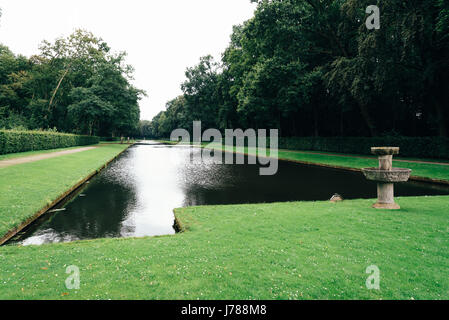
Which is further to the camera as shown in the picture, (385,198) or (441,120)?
(441,120)

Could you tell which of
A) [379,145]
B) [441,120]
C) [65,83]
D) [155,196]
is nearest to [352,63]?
[379,145]

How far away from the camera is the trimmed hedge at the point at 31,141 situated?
69.7 feet

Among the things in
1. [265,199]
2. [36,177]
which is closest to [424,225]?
[265,199]

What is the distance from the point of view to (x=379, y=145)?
23.9 metres

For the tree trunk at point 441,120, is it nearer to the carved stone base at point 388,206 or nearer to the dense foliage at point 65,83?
the carved stone base at point 388,206

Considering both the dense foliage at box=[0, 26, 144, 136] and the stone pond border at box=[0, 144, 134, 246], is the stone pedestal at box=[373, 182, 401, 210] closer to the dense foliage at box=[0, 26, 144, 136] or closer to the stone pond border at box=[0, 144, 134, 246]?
the stone pond border at box=[0, 144, 134, 246]

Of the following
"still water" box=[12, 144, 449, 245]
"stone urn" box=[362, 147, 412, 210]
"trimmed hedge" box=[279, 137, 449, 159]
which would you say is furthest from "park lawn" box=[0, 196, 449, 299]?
"trimmed hedge" box=[279, 137, 449, 159]

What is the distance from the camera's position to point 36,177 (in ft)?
36.6

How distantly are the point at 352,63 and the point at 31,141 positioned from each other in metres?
29.4

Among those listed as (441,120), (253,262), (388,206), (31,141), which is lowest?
(253,262)

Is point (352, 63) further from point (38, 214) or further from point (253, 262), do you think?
point (38, 214)
